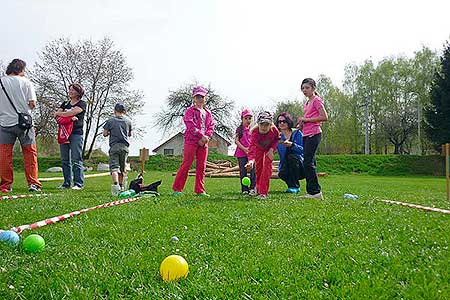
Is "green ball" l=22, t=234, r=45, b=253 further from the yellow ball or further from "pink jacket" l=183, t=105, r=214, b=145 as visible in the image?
"pink jacket" l=183, t=105, r=214, b=145

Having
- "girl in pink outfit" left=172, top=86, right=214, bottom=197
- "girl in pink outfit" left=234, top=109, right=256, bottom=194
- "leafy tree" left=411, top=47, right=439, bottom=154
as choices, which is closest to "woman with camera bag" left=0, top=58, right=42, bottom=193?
"girl in pink outfit" left=172, top=86, right=214, bottom=197

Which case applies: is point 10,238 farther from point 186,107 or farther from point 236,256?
point 186,107

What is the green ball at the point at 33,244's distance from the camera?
295 cm

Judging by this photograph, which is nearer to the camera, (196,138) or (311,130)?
(311,130)

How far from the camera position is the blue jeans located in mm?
8602

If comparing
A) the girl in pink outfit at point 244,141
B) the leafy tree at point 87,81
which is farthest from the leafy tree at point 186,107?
the girl in pink outfit at point 244,141

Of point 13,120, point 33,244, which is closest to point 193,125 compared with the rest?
point 13,120

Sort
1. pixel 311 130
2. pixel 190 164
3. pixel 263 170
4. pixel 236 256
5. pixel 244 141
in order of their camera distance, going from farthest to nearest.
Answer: pixel 244 141 → pixel 190 164 → pixel 263 170 → pixel 311 130 → pixel 236 256

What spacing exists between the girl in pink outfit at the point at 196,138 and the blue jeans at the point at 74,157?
2.54 meters

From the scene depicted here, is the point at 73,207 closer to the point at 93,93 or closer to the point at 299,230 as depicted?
the point at 299,230

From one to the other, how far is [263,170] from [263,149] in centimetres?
39

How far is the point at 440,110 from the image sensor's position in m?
33.8

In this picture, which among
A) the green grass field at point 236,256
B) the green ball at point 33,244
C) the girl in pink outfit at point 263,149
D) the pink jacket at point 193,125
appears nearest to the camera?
the green grass field at point 236,256

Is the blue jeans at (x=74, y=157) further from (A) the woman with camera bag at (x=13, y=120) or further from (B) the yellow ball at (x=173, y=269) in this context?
(B) the yellow ball at (x=173, y=269)
